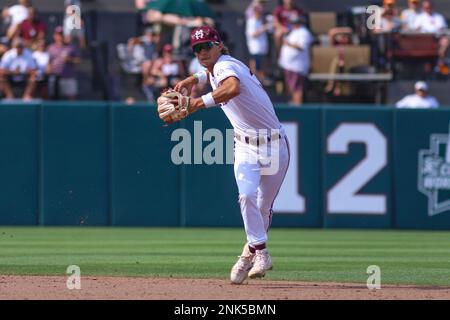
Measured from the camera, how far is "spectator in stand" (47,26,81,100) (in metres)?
20.4

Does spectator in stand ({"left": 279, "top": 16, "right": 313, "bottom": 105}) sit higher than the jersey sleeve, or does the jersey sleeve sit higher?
the jersey sleeve

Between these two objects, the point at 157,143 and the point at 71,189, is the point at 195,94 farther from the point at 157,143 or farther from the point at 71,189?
the point at 71,189

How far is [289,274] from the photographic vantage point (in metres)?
11.5

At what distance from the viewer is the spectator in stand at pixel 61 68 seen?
66.8 feet

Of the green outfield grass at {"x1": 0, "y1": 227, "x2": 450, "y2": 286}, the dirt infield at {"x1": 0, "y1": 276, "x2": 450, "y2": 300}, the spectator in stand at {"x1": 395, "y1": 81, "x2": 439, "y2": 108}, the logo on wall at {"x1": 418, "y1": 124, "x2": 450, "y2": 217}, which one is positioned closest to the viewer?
the dirt infield at {"x1": 0, "y1": 276, "x2": 450, "y2": 300}

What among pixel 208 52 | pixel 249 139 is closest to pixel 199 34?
pixel 208 52

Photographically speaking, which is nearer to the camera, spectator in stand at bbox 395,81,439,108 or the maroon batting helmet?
the maroon batting helmet

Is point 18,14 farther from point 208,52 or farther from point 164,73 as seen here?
point 208,52

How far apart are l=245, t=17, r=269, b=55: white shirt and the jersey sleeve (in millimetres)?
10896

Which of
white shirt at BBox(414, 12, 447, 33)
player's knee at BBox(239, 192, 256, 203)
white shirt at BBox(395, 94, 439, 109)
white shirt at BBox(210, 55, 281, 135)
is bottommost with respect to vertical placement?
white shirt at BBox(395, 94, 439, 109)

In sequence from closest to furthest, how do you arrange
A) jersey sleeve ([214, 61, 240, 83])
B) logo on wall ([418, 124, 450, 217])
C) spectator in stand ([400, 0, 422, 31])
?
jersey sleeve ([214, 61, 240, 83]) < logo on wall ([418, 124, 450, 217]) < spectator in stand ([400, 0, 422, 31])

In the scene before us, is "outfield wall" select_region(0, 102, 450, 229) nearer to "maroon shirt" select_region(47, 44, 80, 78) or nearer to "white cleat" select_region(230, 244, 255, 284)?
"maroon shirt" select_region(47, 44, 80, 78)

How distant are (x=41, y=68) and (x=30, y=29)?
3.27 ft

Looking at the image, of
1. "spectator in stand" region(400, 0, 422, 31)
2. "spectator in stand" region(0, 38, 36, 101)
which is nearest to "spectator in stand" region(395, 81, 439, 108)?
"spectator in stand" region(400, 0, 422, 31)
